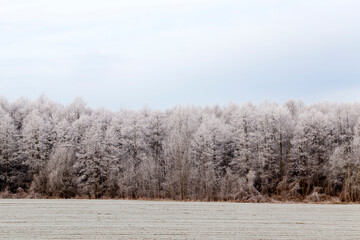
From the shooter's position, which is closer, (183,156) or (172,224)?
(172,224)

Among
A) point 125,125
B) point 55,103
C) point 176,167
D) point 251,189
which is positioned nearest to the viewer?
point 251,189

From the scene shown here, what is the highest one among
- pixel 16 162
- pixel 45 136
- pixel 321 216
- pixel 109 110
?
pixel 109 110

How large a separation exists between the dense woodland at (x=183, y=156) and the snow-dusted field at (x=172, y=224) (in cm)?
2338

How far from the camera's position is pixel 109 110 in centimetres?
8662

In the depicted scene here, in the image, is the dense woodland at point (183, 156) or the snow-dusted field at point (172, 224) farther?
the dense woodland at point (183, 156)

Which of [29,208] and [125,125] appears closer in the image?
[29,208]

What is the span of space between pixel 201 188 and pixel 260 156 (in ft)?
44.1

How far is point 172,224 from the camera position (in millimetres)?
26922

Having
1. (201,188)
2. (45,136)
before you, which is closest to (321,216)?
(201,188)

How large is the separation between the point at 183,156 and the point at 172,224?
124 ft

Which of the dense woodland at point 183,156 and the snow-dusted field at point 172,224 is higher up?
the dense woodland at point 183,156

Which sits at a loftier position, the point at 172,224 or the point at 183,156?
the point at 183,156

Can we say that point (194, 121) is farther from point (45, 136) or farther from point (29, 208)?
point (29, 208)

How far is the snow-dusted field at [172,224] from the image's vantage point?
23.0 meters
